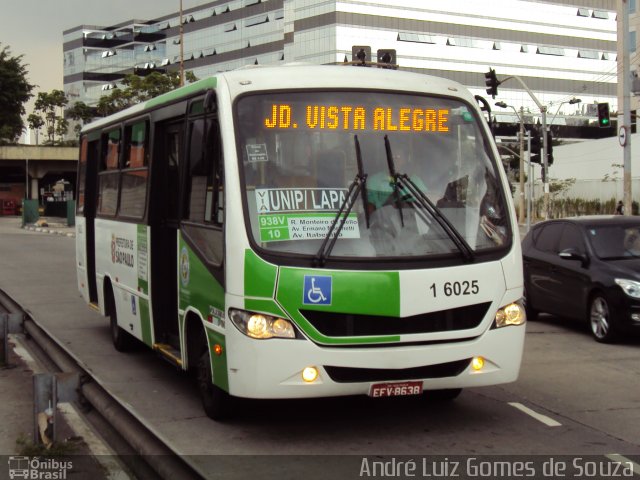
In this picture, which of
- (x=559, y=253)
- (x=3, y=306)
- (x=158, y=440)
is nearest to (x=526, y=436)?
(x=158, y=440)

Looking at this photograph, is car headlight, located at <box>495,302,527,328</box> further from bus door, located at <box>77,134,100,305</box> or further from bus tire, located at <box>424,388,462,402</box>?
bus door, located at <box>77,134,100,305</box>

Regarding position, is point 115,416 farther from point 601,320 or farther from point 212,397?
point 601,320

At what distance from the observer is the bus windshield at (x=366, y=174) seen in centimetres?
635

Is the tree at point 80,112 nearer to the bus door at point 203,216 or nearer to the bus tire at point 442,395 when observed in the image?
the bus door at point 203,216

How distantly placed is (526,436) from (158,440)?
2.64 meters

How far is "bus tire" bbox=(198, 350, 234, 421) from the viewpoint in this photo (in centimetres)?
690

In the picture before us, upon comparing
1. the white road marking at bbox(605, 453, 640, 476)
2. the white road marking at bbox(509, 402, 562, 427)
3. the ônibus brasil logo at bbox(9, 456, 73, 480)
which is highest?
the ônibus brasil logo at bbox(9, 456, 73, 480)

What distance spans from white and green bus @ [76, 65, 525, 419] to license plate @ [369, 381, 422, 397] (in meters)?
0.01

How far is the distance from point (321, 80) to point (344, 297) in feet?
5.83

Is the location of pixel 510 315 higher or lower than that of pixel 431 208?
lower

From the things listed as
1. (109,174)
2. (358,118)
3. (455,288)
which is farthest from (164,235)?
(455,288)

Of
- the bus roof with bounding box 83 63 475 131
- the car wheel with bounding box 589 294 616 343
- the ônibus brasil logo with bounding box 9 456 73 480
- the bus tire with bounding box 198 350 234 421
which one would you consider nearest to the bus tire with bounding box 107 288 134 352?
the bus tire with bounding box 198 350 234 421

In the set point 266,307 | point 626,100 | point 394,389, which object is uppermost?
point 626,100

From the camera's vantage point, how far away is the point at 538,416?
722 centimetres
